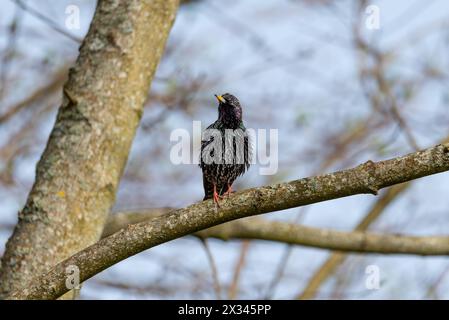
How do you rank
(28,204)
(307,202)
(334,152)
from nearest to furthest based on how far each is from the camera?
(307,202) < (28,204) < (334,152)

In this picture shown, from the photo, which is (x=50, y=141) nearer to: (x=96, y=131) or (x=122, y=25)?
(x=96, y=131)

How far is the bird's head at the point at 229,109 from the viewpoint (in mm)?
4879

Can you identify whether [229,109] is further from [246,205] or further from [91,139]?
[246,205]

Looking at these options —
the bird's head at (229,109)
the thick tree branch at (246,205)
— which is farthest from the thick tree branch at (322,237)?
the thick tree branch at (246,205)

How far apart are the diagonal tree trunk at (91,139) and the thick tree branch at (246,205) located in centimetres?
77

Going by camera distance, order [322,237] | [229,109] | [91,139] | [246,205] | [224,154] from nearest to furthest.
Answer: [246,205] < [91,139] < [224,154] < [229,109] < [322,237]

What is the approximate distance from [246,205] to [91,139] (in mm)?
1486

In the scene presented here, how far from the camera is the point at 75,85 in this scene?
4.58 m

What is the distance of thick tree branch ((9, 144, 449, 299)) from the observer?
3092mm

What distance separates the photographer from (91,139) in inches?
174

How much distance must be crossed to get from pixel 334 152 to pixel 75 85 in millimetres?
4087

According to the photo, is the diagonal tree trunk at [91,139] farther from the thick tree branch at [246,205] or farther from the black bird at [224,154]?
the thick tree branch at [246,205]

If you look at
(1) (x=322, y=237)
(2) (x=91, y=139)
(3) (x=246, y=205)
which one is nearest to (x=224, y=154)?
(2) (x=91, y=139)
